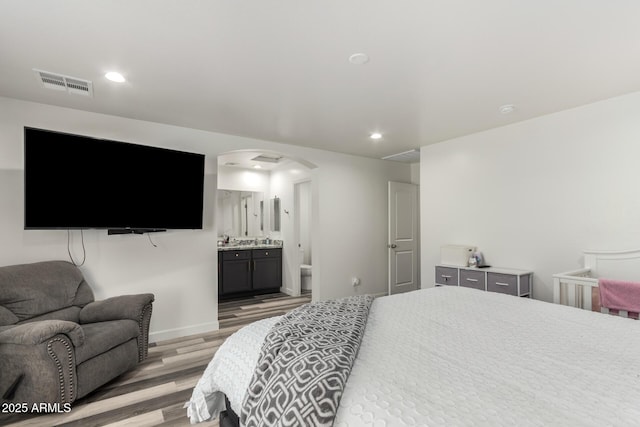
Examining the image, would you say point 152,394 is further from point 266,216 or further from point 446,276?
point 266,216

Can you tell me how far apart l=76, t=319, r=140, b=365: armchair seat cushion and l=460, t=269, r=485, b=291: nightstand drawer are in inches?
129

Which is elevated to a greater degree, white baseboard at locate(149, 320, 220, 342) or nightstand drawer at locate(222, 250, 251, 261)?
nightstand drawer at locate(222, 250, 251, 261)

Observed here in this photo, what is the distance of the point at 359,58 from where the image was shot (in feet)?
7.07

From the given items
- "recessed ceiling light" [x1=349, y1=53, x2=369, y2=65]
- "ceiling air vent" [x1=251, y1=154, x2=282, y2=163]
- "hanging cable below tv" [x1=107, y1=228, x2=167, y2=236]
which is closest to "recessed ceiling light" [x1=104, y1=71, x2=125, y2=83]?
"hanging cable below tv" [x1=107, y1=228, x2=167, y2=236]

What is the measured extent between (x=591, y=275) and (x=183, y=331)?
406cm

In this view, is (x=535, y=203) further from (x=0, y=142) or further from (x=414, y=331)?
(x=0, y=142)

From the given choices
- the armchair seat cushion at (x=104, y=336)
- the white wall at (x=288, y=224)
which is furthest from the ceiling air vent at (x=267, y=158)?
the armchair seat cushion at (x=104, y=336)

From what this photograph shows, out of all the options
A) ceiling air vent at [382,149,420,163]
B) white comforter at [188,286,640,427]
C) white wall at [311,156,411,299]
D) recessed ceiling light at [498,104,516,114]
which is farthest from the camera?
ceiling air vent at [382,149,420,163]

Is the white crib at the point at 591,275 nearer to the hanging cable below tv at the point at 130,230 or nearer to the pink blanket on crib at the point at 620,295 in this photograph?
the pink blanket on crib at the point at 620,295

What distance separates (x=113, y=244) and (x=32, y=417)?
5.17ft

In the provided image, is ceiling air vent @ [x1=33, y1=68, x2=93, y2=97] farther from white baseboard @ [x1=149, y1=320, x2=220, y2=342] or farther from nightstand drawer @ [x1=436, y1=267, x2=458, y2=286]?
nightstand drawer @ [x1=436, y1=267, x2=458, y2=286]

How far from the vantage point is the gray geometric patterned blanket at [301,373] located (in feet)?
3.41

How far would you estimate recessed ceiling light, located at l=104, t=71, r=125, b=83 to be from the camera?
Result: 7.82 feet

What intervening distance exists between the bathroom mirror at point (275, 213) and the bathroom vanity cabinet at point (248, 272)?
1.75 ft
